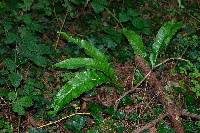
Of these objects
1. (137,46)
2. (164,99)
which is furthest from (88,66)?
(164,99)

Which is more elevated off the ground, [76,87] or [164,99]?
[76,87]

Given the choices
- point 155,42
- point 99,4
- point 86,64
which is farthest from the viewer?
point 99,4

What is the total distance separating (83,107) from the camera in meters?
3.75

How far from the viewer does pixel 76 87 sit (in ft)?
11.2

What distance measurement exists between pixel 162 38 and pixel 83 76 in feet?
3.61

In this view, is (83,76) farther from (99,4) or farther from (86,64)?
(99,4)

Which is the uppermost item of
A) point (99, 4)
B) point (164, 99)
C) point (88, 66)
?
point (99, 4)

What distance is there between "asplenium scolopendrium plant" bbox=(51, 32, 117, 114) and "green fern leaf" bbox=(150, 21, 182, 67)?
0.56m

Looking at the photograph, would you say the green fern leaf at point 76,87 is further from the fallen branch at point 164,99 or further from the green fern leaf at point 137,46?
the green fern leaf at point 137,46

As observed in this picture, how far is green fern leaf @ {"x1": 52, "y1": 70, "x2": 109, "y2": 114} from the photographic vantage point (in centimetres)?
335

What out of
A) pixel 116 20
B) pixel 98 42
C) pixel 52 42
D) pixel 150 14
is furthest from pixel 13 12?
pixel 150 14

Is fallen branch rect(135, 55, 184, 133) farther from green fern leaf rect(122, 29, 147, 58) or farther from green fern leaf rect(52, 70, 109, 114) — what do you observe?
green fern leaf rect(52, 70, 109, 114)

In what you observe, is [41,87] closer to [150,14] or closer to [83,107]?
[83,107]

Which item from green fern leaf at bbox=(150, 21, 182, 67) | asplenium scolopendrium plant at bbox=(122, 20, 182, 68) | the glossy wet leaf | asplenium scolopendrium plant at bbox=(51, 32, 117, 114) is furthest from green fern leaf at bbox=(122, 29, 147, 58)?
the glossy wet leaf
